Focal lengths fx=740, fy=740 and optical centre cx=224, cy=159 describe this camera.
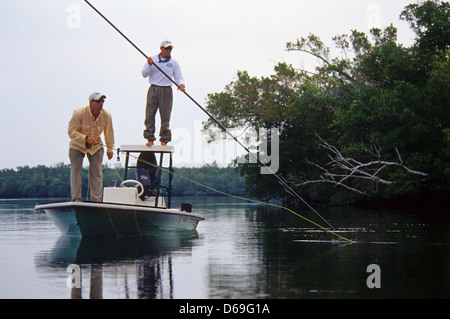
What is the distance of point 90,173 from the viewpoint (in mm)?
14594

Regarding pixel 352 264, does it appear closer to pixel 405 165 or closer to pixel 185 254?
pixel 185 254

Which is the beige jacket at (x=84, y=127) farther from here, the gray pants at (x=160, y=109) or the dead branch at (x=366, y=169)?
the dead branch at (x=366, y=169)

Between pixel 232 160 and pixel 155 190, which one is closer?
pixel 155 190

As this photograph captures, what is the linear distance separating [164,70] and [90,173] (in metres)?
2.93

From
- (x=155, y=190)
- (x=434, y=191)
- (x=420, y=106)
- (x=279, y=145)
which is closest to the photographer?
(x=155, y=190)

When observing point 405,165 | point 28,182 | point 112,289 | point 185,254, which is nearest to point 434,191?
point 405,165

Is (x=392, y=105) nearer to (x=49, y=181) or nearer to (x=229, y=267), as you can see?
(x=229, y=267)

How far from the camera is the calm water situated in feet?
24.1

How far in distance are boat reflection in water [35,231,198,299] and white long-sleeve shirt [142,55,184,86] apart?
3.44 meters

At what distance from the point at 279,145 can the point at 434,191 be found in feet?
63.5

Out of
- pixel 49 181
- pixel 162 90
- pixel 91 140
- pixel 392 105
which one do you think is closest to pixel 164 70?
pixel 162 90

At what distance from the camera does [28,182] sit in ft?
309
